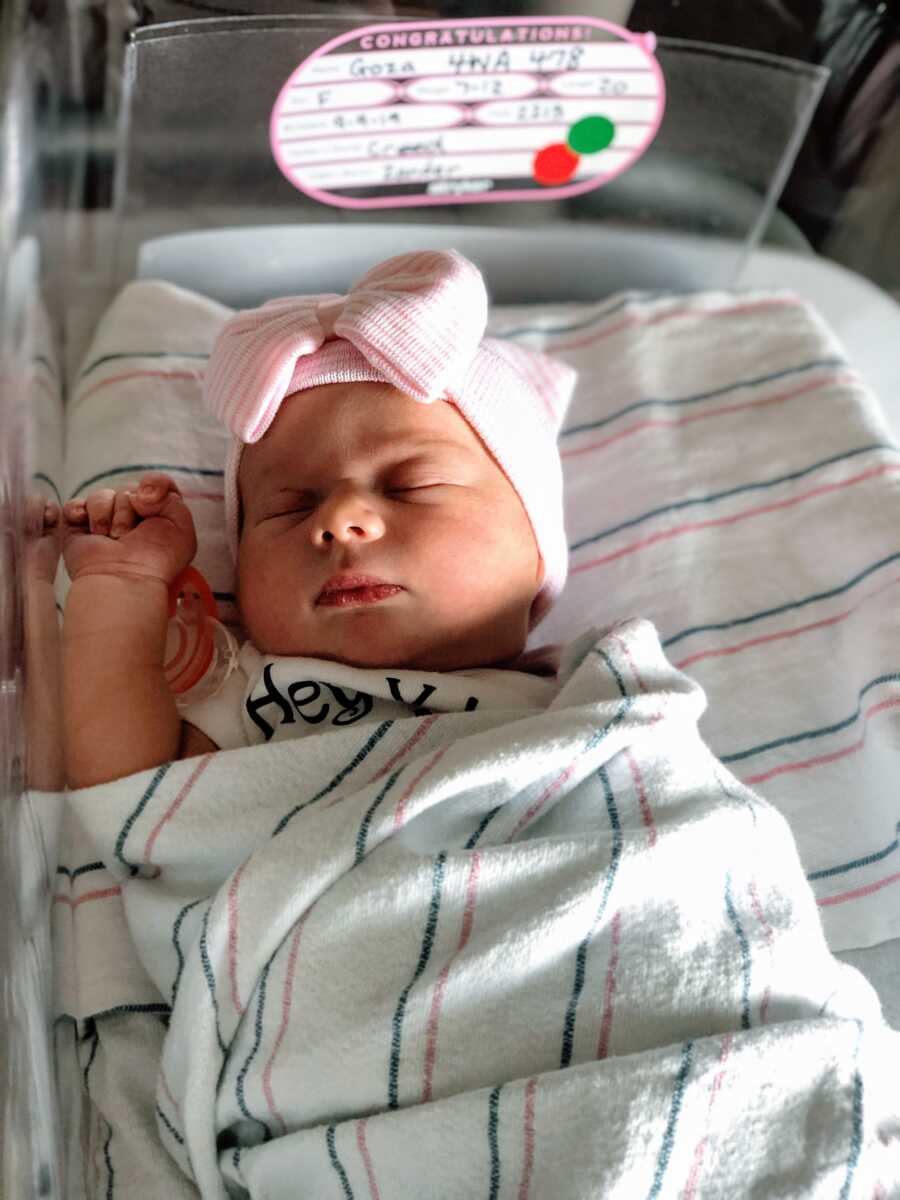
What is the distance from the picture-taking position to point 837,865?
3.09 feet

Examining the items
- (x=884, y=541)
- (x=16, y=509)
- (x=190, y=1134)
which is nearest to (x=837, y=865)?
(x=884, y=541)

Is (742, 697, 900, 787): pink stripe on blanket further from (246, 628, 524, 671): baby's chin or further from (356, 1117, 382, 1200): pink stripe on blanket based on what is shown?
(356, 1117, 382, 1200): pink stripe on blanket

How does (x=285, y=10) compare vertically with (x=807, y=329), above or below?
above

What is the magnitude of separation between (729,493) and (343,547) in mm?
443

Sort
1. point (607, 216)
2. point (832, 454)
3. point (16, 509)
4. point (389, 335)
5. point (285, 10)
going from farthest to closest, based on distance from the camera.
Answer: point (607, 216), point (832, 454), point (285, 10), point (389, 335), point (16, 509)

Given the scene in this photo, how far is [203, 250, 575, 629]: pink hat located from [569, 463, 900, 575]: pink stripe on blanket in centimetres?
11

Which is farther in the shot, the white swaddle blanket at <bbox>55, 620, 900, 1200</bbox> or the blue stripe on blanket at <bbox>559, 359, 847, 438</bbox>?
the blue stripe on blanket at <bbox>559, 359, 847, 438</bbox>

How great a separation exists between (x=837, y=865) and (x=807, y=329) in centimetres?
54

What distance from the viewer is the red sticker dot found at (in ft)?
3.81

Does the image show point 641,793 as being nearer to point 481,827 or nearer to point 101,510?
point 481,827

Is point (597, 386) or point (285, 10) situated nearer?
point (285, 10)

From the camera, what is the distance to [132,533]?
0.92m

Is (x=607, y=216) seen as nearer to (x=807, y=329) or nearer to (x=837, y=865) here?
(x=807, y=329)

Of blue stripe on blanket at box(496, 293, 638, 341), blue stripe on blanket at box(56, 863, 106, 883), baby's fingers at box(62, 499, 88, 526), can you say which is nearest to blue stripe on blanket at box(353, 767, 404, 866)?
blue stripe on blanket at box(56, 863, 106, 883)
